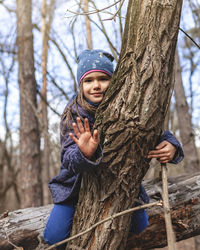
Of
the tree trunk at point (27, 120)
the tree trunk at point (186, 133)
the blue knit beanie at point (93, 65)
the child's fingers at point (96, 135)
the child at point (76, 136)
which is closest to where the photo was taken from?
the child's fingers at point (96, 135)

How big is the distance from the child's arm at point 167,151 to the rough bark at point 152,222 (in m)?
0.44

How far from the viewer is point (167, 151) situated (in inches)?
56.9

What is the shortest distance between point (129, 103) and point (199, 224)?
1.83 meters

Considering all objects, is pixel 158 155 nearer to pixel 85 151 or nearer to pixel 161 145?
pixel 161 145

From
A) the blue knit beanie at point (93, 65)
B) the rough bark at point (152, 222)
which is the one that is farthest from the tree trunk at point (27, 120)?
the blue knit beanie at point (93, 65)

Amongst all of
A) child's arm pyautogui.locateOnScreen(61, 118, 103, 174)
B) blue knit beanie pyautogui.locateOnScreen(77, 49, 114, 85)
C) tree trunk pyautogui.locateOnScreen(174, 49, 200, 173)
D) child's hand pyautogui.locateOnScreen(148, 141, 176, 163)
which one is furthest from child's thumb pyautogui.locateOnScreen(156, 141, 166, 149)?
tree trunk pyautogui.locateOnScreen(174, 49, 200, 173)

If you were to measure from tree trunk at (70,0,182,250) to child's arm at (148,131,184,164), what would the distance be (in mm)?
63

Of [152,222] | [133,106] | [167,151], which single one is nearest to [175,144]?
[167,151]

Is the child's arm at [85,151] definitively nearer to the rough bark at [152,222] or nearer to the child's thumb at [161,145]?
the child's thumb at [161,145]

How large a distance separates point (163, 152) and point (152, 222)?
1.18 meters

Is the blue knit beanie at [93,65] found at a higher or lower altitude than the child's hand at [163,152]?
higher

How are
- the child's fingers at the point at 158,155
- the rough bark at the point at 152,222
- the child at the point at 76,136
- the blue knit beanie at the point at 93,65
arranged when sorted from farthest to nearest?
the rough bark at the point at 152,222
the blue knit beanie at the point at 93,65
the child at the point at 76,136
the child's fingers at the point at 158,155

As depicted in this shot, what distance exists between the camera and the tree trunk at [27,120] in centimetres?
441

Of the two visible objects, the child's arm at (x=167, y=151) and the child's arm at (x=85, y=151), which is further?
the child's arm at (x=167, y=151)
